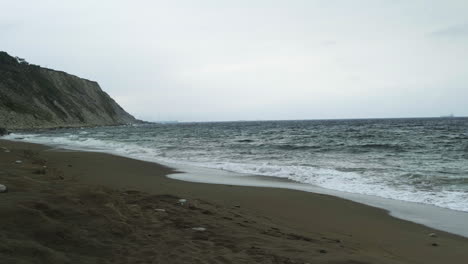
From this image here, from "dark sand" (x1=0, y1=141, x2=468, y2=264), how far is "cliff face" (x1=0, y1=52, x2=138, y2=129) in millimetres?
65278

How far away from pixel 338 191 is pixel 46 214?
798 cm

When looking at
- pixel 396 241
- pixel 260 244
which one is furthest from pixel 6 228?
pixel 396 241

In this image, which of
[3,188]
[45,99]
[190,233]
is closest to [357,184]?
[190,233]

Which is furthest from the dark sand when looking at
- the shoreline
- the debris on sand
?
the shoreline

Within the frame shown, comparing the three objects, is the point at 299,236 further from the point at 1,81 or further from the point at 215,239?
the point at 1,81

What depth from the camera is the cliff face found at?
6838 centimetres

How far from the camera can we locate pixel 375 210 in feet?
26.3

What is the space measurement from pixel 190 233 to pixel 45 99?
89.3 metres

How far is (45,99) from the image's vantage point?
83.5 m

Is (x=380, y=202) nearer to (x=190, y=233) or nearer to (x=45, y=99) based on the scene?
(x=190, y=233)

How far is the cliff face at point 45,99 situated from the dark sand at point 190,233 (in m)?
65.3

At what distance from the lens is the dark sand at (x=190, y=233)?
3.95 metres

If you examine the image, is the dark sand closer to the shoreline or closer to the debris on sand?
the debris on sand

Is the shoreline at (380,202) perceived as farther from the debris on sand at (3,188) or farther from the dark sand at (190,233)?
the debris on sand at (3,188)
